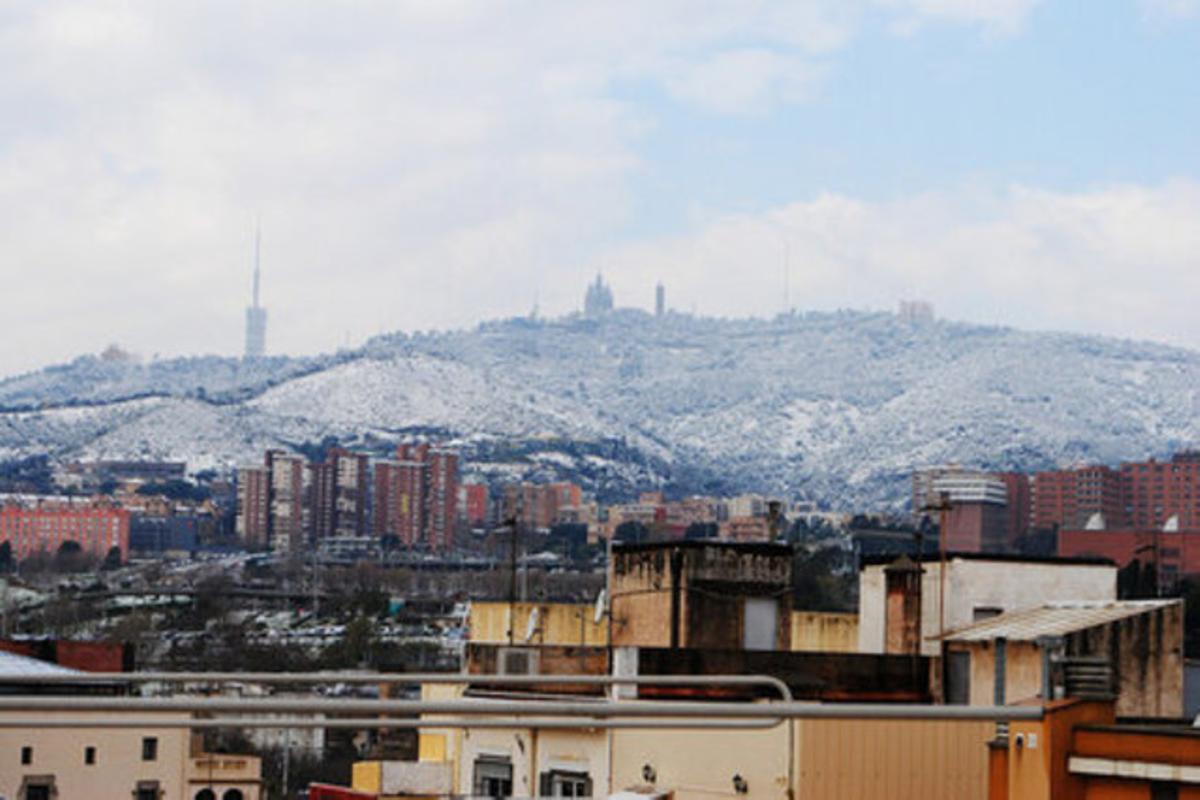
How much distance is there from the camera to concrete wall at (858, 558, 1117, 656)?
18.8 metres

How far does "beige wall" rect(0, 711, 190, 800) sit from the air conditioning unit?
925 cm

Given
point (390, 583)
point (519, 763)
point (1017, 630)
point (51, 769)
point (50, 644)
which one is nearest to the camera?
point (519, 763)

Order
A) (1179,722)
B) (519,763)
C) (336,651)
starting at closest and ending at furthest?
(1179,722) < (519,763) < (336,651)

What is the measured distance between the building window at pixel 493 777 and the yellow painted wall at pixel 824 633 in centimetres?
612

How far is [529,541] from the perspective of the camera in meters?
159

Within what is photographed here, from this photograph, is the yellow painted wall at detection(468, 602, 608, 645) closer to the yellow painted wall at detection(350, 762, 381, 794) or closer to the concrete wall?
the concrete wall

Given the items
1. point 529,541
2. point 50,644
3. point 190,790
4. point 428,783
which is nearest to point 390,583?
point 529,541

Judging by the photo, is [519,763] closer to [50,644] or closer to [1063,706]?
[1063,706]

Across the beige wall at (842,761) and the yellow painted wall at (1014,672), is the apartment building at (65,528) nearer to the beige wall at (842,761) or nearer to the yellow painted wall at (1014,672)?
the yellow painted wall at (1014,672)

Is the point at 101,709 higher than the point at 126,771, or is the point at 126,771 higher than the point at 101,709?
the point at 101,709

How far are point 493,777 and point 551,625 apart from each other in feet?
26.3

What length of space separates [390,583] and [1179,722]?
124 meters

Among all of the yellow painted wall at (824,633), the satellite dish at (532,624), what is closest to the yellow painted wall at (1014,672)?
the yellow painted wall at (824,633)

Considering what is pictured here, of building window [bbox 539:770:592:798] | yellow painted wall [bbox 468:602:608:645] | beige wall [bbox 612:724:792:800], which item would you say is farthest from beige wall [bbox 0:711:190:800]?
beige wall [bbox 612:724:792:800]
